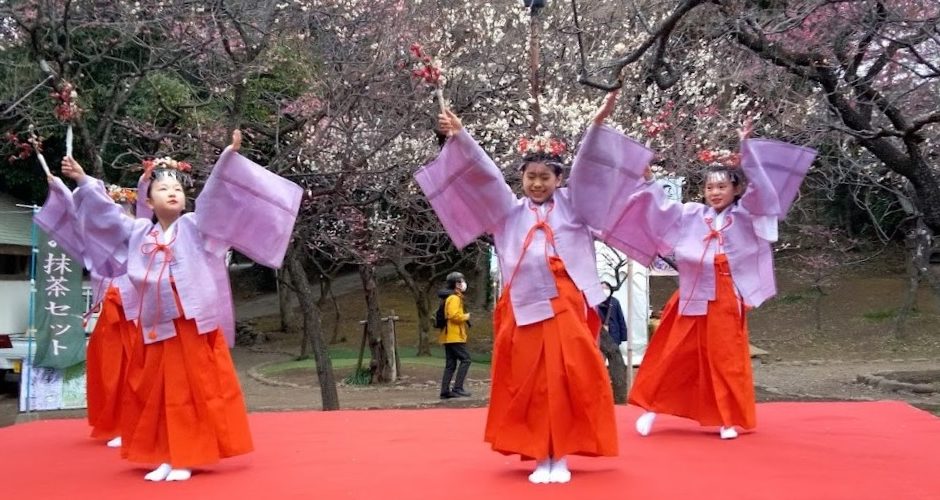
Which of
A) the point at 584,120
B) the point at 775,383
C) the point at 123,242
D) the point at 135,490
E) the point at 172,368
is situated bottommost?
the point at 775,383

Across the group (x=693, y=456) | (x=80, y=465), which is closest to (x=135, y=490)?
(x=80, y=465)

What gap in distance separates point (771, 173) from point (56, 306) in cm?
626

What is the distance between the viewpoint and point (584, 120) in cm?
866

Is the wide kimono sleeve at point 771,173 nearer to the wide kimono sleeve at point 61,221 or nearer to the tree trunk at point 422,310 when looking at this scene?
the wide kimono sleeve at point 61,221

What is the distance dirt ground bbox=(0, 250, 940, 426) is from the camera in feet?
36.2

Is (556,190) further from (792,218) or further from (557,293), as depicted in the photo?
(792,218)

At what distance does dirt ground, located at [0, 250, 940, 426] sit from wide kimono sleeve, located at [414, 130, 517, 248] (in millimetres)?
6245

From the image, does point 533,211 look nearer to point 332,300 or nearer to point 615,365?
point 615,365

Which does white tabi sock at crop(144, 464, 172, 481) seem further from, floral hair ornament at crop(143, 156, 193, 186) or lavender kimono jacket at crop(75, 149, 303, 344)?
floral hair ornament at crop(143, 156, 193, 186)

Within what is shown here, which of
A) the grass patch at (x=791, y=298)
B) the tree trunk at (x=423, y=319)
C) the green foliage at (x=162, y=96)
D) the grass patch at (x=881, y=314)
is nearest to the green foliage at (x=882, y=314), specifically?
the grass patch at (x=881, y=314)

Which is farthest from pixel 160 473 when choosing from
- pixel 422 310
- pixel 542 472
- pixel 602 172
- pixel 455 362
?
pixel 422 310

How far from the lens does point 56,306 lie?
8258mm

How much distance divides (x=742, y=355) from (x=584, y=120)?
4.22 metres

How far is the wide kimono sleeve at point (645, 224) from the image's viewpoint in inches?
189
